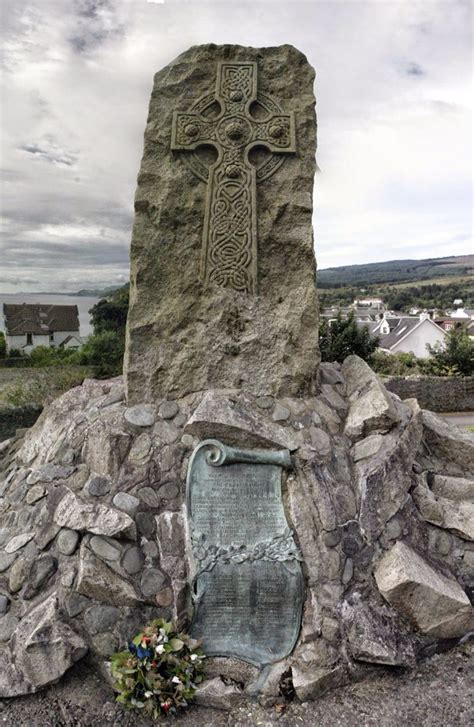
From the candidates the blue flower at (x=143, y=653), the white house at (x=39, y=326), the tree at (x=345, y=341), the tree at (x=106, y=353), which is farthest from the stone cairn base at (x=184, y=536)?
the white house at (x=39, y=326)

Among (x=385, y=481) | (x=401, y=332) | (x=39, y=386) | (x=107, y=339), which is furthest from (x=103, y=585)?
(x=401, y=332)

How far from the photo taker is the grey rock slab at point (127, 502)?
369 cm

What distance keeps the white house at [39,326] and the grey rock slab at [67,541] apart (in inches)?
1436

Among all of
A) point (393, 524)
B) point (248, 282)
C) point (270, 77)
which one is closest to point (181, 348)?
point (248, 282)

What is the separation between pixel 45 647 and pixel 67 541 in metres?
0.65

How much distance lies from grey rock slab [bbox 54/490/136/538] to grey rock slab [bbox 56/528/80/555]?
42mm

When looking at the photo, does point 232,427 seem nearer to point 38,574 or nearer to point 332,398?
point 332,398

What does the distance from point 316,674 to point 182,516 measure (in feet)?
4.42

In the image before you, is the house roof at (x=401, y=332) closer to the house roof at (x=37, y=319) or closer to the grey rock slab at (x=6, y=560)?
the house roof at (x=37, y=319)

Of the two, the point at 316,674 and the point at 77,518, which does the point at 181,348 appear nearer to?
the point at 77,518

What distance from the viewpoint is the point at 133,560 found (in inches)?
140

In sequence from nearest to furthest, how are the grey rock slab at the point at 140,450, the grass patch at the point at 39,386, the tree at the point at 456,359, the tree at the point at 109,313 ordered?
the grey rock slab at the point at 140,450
the grass patch at the point at 39,386
the tree at the point at 456,359
the tree at the point at 109,313

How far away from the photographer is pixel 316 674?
11.1ft

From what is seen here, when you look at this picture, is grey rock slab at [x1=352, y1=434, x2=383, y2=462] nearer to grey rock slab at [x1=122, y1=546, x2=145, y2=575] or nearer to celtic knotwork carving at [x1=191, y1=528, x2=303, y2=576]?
celtic knotwork carving at [x1=191, y1=528, x2=303, y2=576]
